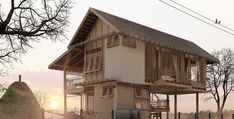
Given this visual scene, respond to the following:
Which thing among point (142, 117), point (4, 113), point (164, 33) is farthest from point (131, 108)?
point (4, 113)

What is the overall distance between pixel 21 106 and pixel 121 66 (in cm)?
1195

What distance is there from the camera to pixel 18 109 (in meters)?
21.2

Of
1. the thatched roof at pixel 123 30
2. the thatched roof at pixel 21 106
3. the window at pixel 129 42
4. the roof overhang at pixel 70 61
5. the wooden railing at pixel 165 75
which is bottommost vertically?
the thatched roof at pixel 21 106

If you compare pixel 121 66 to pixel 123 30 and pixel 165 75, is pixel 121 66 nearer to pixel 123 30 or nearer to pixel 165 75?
pixel 123 30

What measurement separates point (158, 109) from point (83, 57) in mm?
8186

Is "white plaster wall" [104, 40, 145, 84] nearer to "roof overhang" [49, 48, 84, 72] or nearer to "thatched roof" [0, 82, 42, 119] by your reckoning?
"roof overhang" [49, 48, 84, 72]

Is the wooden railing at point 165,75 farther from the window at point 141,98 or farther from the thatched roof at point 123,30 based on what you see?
the thatched roof at point 123,30

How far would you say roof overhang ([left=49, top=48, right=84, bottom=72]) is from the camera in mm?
37125

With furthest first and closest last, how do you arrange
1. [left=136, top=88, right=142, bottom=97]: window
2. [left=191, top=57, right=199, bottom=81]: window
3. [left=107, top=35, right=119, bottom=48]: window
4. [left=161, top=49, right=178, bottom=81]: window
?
[left=191, top=57, right=199, bottom=81]: window < [left=161, top=49, right=178, bottom=81]: window < [left=136, top=88, right=142, bottom=97]: window < [left=107, top=35, right=119, bottom=48]: window

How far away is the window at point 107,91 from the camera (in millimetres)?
32772

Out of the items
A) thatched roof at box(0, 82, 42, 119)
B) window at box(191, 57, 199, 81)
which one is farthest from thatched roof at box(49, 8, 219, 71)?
thatched roof at box(0, 82, 42, 119)

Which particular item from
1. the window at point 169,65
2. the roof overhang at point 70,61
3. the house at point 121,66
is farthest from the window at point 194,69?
the roof overhang at point 70,61

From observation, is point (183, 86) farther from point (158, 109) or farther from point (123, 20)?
point (123, 20)

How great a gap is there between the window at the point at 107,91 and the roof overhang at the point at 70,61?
511 cm
